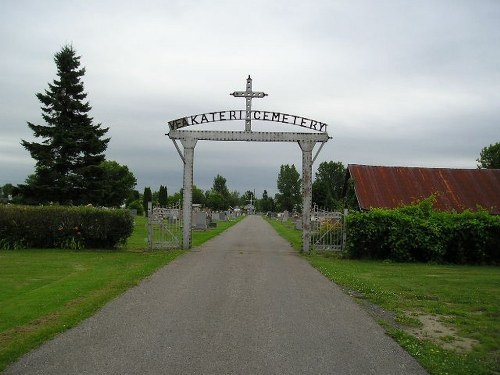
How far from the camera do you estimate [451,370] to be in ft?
20.1

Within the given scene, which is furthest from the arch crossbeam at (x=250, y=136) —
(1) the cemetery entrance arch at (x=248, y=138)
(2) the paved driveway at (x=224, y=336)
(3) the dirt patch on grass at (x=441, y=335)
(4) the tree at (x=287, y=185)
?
(4) the tree at (x=287, y=185)

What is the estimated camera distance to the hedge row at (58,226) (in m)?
21.4

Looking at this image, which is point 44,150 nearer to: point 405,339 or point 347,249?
point 347,249

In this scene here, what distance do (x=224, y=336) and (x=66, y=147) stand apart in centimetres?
3534

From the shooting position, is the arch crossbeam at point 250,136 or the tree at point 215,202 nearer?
the arch crossbeam at point 250,136

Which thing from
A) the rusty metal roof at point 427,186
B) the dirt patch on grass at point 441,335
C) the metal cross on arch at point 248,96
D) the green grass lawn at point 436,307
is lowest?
the dirt patch on grass at point 441,335

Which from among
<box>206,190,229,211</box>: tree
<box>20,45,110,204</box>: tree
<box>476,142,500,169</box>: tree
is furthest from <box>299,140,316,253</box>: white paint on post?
<box>206,190,229,211</box>: tree

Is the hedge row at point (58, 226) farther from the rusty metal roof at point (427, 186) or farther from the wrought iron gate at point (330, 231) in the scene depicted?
the rusty metal roof at point (427, 186)

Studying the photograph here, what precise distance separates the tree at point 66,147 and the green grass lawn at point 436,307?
Result: 87.2ft

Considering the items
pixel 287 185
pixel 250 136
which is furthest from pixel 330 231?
pixel 287 185

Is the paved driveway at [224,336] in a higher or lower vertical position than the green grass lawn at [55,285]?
lower

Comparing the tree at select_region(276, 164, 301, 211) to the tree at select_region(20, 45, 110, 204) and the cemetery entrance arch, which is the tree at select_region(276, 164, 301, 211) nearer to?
the tree at select_region(20, 45, 110, 204)

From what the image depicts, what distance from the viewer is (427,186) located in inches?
1236

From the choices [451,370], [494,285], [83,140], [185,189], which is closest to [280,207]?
[83,140]
